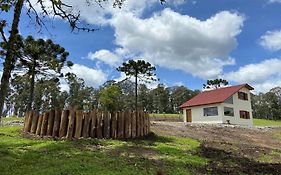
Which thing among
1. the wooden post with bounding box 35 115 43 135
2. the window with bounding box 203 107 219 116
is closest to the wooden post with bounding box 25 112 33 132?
the wooden post with bounding box 35 115 43 135

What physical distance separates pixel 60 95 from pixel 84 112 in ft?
282

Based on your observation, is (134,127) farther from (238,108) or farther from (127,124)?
(238,108)

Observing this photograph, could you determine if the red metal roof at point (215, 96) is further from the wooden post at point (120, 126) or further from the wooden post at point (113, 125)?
the wooden post at point (113, 125)

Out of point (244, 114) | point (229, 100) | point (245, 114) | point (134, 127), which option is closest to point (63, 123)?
point (134, 127)

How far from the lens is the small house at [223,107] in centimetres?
4598

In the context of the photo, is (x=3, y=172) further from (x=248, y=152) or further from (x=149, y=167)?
(x=248, y=152)

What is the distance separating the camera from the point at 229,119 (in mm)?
46062

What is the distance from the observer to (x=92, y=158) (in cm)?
1202

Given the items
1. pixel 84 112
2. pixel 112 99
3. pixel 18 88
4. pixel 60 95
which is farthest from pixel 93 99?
pixel 84 112

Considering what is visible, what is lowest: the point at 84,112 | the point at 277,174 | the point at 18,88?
the point at 277,174

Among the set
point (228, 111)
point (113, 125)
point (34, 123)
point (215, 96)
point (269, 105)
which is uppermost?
point (269, 105)

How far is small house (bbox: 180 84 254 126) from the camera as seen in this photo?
46.0 metres

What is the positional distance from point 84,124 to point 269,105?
317ft

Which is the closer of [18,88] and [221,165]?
[221,165]
